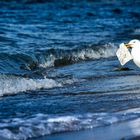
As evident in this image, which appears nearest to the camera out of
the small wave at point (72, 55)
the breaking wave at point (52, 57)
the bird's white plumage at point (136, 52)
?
the bird's white plumage at point (136, 52)

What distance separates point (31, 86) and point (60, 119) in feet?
7.49

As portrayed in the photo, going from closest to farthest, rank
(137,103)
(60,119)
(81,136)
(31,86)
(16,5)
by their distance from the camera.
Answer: (81,136) → (60,119) → (137,103) → (31,86) → (16,5)

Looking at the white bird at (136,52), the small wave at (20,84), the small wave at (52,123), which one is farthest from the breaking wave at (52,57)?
the small wave at (52,123)

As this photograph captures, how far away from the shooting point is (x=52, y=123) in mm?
6449

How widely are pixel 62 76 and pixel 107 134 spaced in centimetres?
382

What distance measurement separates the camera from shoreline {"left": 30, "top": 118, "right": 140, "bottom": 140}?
19.7 feet

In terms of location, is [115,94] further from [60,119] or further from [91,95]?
[60,119]

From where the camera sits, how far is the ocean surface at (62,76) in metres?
6.65

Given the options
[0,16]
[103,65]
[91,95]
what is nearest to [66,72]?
[103,65]

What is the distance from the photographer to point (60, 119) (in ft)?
21.6

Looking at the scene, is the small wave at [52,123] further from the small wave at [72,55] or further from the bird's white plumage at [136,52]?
the small wave at [72,55]

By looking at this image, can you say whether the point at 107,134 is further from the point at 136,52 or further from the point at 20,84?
the point at 136,52

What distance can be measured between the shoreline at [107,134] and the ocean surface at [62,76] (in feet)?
0.34

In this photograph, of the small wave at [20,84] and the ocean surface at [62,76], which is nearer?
the ocean surface at [62,76]
